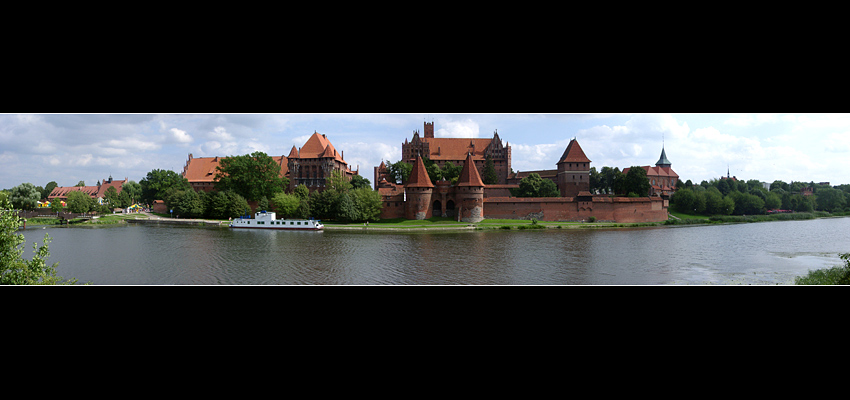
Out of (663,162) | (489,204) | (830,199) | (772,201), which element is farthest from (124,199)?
(663,162)

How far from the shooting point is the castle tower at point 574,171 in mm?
31875

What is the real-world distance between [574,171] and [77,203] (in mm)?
37882

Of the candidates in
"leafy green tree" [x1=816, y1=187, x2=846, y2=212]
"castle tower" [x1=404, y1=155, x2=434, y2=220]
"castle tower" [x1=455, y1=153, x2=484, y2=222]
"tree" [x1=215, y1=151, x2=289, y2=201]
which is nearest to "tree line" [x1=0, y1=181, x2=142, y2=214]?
"tree" [x1=215, y1=151, x2=289, y2=201]

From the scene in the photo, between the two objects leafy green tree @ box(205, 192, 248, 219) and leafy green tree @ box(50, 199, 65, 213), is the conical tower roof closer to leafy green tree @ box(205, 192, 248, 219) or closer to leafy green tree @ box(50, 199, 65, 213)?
leafy green tree @ box(205, 192, 248, 219)

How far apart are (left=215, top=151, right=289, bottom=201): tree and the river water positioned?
40.4 ft

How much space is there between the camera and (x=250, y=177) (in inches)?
1147

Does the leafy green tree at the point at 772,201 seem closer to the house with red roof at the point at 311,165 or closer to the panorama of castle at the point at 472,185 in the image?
the panorama of castle at the point at 472,185

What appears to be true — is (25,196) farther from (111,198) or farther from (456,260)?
(456,260)

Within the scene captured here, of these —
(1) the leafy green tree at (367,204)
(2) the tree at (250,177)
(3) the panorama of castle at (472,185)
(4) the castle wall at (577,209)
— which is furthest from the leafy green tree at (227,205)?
(4) the castle wall at (577,209)

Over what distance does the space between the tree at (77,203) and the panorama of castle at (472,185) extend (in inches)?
410

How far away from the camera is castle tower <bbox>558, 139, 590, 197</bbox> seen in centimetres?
3188
